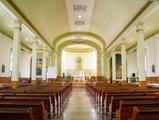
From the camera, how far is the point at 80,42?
2352cm

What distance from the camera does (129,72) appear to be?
23016 mm

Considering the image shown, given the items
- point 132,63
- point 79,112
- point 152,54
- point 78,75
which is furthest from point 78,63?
point 79,112

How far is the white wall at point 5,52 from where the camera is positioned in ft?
46.5

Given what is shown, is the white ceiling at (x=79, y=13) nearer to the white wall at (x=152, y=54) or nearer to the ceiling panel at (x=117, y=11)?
the ceiling panel at (x=117, y=11)

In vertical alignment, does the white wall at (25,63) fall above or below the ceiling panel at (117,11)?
below

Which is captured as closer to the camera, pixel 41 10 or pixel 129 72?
pixel 41 10

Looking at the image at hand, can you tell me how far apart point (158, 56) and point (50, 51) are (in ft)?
36.0

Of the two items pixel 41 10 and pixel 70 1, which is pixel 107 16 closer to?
pixel 70 1

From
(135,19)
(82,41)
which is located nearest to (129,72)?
(82,41)

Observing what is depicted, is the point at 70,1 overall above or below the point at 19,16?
above

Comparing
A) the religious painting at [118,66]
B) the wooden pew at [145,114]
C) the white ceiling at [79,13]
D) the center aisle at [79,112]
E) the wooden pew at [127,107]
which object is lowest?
the center aisle at [79,112]

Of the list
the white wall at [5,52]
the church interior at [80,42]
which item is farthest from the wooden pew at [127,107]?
the white wall at [5,52]

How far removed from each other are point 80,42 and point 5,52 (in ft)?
35.0

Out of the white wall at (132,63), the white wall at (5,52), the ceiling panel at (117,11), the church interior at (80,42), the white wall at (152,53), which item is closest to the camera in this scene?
the church interior at (80,42)
